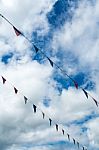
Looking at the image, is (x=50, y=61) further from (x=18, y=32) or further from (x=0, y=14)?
(x=0, y=14)

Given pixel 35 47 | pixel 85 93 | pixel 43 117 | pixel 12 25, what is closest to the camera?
pixel 12 25

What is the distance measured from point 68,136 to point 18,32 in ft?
133

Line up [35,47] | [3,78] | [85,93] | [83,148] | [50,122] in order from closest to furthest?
[35,47], [3,78], [85,93], [50,122], [83,148]

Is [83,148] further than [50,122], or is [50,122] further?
[83,148]

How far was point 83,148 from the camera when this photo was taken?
88125mm

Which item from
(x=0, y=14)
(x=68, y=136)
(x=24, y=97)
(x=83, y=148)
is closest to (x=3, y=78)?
(x=24, y=97)

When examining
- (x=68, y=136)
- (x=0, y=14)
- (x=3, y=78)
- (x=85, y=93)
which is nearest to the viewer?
(x=0, y=14)

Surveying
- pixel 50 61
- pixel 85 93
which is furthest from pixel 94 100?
pixel 50 61

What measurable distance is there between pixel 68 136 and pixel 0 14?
4502 cm

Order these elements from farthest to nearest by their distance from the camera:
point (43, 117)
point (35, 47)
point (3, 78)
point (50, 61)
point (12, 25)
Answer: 1. point (43, 117)
2. point (3, 78)
3. point (50, 61)
4. point (35, 47)
5. point (12, 25)

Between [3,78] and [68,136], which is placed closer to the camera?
[3,78]

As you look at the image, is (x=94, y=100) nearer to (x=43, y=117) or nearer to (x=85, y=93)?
(x=85, y=93)

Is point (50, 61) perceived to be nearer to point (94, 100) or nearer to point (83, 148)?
point (94, 100)

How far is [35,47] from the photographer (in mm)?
38594
